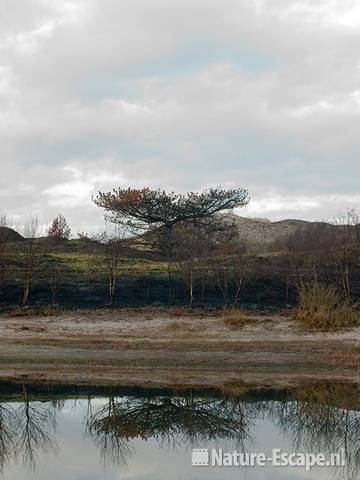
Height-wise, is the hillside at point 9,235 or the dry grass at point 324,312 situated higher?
the hillside at point 9,235

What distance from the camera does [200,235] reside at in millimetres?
44250

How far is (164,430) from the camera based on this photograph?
15.5 m

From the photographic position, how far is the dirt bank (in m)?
22.4

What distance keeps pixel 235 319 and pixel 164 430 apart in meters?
14.6

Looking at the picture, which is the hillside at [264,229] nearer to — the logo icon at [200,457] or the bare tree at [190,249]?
the bare tree at [190,249]

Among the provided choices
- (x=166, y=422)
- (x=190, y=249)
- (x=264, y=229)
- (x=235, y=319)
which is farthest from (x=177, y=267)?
(x=264, y=229)

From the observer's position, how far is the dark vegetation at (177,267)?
3472cm

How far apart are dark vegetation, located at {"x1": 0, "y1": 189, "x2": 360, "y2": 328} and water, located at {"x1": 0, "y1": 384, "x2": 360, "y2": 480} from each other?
11.7 m

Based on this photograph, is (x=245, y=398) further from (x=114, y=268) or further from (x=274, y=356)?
(x=114, y=268)

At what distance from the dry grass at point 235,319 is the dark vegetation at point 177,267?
2.44 meters

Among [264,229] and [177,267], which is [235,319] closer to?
[177,267]

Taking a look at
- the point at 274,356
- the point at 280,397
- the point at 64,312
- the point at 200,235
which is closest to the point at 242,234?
the point at 200,235

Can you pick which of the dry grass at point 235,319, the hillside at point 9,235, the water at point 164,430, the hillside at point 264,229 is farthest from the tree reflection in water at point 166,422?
the hillside at point 264,229

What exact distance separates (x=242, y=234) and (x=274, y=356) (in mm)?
43973
